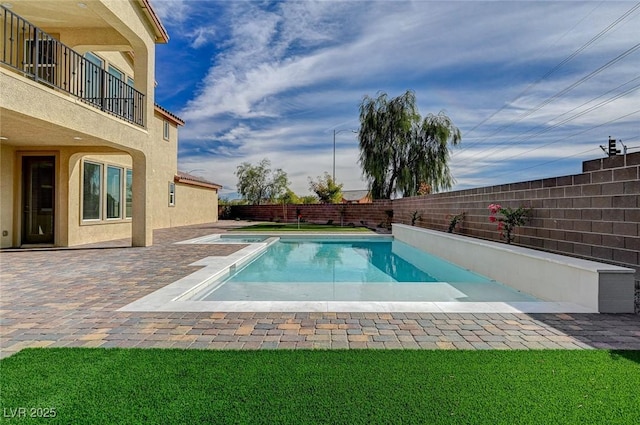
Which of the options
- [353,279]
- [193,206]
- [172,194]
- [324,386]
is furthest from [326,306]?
[193,206]

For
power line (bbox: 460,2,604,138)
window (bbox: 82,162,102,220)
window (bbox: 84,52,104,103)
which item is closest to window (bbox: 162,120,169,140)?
window (bbox: 82,162,102,220)

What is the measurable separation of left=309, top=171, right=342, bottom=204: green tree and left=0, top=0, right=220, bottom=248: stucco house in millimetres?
22426

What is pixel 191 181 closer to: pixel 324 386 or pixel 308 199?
pixel 308 199

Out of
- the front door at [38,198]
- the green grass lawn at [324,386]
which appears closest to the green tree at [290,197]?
the front door at [38,198]

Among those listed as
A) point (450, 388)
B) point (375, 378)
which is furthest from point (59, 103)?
point (450, 388)

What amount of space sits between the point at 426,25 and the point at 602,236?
961cm

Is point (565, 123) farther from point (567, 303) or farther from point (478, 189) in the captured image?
point (567, 303)

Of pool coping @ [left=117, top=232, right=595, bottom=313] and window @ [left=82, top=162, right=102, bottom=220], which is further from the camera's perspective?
window @ [left=82, top=162, right=102, bottom=220]

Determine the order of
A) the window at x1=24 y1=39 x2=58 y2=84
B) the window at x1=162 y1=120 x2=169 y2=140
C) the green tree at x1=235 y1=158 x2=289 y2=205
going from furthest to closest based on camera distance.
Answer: the green tree at x1=235 y1=158 x2=289 y2=205 < the window at x1=162 y1=120 x2=169 y2=140 < the window at x1=24 y1=39 x2=58 y2=84

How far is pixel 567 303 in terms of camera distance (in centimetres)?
528

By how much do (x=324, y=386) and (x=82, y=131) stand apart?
880 centimetres

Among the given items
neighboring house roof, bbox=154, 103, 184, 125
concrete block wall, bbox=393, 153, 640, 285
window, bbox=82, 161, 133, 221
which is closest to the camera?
concrete block wall, bbox=393, 153, 640, 285

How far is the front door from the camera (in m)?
11.5

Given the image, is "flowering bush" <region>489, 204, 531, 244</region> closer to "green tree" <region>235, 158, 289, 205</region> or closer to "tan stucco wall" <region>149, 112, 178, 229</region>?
"tan stucco wall" <region>149, 112, 178, 229</region>
